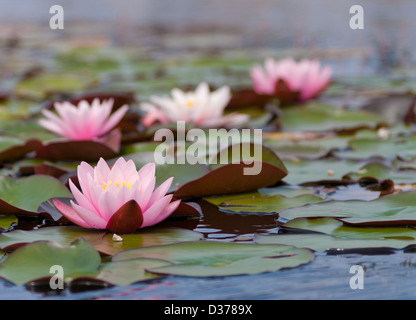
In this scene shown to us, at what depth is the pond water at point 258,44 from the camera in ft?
4.53

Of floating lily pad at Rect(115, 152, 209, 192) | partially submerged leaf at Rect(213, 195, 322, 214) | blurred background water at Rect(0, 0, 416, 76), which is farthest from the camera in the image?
blurred background water at Rect(0, 0, 416, 76)

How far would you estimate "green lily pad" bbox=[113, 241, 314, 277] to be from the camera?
1450 mm

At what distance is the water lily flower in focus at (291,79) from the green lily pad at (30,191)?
1.94 metres

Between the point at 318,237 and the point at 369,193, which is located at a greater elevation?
the point at 369,193

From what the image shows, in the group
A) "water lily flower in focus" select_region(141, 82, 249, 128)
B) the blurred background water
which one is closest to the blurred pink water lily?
"water lily flower in focus" select_region(141, 82, 249, 128)

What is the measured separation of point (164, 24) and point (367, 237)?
25.7 ft

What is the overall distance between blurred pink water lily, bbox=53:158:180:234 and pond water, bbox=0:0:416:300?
0.14 m

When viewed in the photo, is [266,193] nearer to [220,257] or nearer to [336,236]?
[336,236]

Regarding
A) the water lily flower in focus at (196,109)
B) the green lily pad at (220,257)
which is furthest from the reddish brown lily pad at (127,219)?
the water lily flower in focus at (196,109)

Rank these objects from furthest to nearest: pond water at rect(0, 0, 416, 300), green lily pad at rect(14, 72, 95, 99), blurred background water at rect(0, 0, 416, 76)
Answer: blurred background water at rect(0, 0, 416, 76) < green lily pad at rect(14, 72, 95, 99) < pond water at rect(0, 0, 416, 300)

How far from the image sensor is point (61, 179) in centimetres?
215

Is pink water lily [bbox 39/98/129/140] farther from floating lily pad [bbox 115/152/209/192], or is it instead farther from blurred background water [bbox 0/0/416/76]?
blurred background water [bbox 0/0/416/76]
